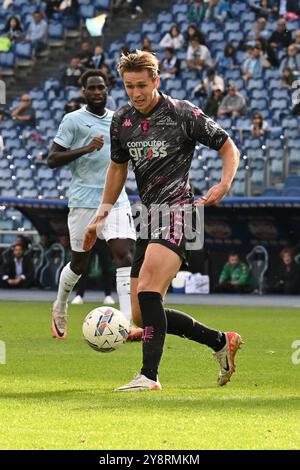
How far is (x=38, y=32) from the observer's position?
34.8 metres

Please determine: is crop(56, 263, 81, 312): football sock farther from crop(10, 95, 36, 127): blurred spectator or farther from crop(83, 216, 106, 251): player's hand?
crop(10, 95, 36, 127): blurred spectator

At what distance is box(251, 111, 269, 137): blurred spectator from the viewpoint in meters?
25.8

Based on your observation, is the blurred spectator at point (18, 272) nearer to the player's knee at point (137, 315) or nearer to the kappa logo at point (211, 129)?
the player's knee at point (137, 315)

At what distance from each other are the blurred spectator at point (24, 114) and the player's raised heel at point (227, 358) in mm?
21666

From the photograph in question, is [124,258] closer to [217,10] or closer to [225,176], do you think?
[225,176]

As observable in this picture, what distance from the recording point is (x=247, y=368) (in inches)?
438

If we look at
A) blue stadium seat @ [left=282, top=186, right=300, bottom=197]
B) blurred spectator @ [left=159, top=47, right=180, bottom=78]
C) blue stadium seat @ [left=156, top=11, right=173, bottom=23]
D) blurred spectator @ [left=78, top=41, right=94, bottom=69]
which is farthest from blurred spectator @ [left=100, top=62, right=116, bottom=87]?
blue stadium seat @ [left=282, top=186, right=300, bottom=197]

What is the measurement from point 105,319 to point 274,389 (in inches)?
54.5

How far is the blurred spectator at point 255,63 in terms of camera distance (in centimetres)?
2838

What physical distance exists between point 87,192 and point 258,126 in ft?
41.2

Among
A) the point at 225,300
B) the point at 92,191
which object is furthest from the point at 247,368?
the point at 225,300

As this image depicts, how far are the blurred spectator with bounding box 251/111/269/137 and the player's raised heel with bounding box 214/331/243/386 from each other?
53.7 ft

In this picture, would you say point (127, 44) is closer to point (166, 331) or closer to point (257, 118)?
point (257, 118)

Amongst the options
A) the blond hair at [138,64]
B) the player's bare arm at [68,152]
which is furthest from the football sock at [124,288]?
the blond hair at [138,64]
